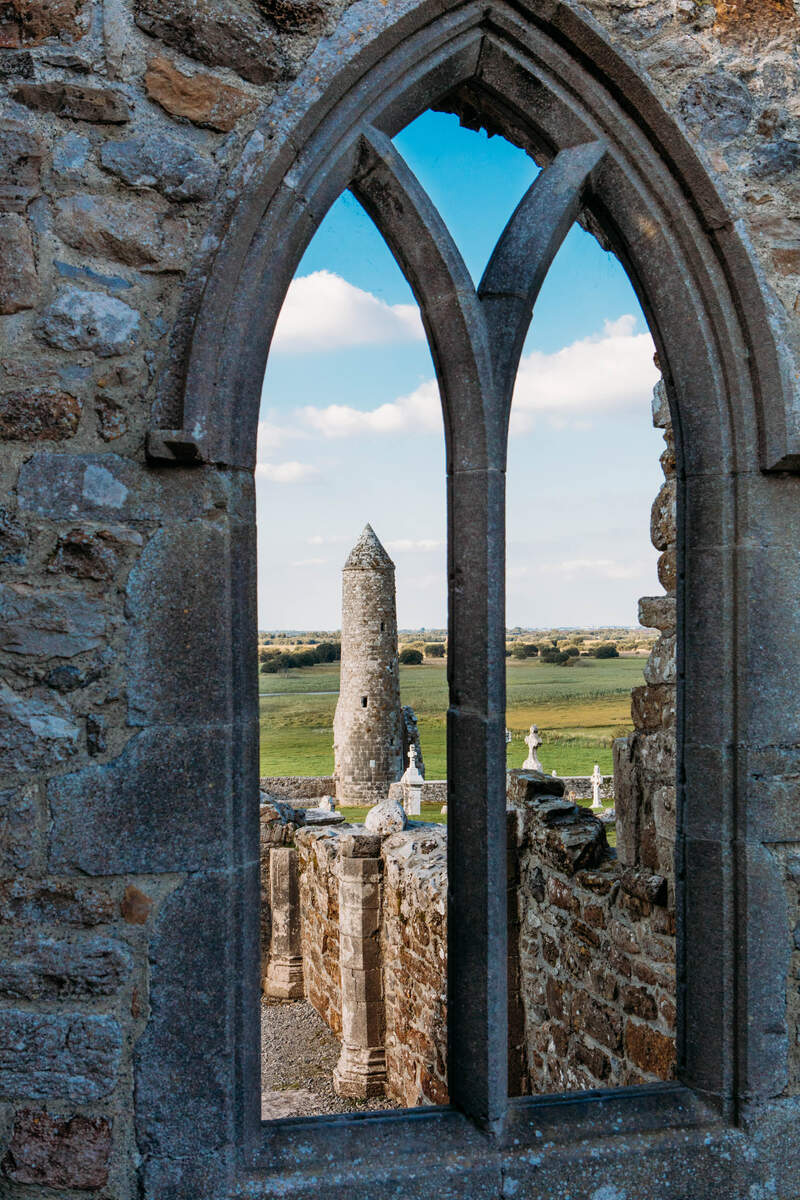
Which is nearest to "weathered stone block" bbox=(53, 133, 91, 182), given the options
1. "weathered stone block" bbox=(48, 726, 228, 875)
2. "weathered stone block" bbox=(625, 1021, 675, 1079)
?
"weathered stone block" bbox=(48, 726, 228, 875)

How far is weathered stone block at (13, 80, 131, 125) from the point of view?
199 cm

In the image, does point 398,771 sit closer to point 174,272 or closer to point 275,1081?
point 275,1081

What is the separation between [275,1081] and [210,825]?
5.46 metres

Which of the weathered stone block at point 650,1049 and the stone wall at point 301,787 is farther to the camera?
the stone wall at point 301,787

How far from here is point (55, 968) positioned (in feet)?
6.25

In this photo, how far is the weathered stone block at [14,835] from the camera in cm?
192

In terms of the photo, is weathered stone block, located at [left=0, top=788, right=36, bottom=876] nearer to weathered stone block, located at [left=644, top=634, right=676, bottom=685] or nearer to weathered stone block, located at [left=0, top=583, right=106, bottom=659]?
weathered stone block, located at [left=0, top=583, right=106, bottom=659]

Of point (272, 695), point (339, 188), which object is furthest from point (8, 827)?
point (272, 695)

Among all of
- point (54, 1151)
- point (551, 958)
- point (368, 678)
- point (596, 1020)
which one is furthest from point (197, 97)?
point (368, 678)

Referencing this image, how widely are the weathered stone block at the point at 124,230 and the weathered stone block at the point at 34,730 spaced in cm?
94

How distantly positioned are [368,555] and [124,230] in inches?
828

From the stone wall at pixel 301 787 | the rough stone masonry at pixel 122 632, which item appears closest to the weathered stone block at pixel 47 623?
the rough stone masonry at pixel 122 632

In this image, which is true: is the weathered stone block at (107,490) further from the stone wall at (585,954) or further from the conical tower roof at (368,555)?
the conical tower roof at (368,555)

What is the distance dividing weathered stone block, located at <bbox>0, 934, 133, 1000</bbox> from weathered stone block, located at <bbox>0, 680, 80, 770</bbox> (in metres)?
0.36
